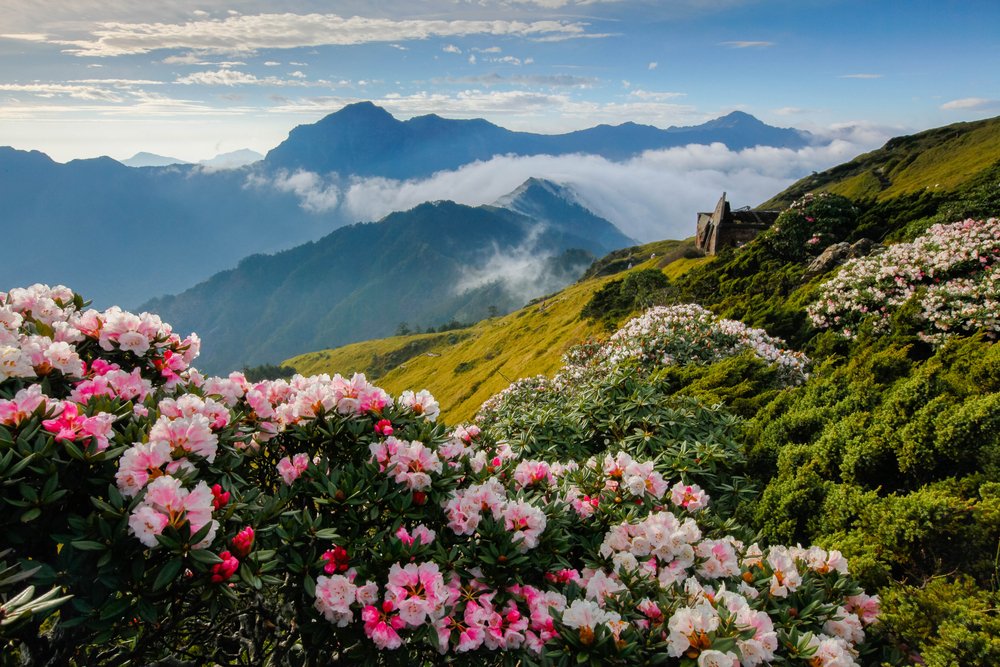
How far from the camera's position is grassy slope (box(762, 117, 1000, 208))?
116 metres

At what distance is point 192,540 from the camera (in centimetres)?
334

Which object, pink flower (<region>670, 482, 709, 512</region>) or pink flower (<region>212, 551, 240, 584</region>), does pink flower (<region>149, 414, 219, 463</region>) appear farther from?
pink flower (<region>670, 482, 709, 512</region>)

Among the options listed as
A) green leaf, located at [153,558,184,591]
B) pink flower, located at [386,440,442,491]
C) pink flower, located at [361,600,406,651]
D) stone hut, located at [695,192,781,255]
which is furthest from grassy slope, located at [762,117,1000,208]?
green leaf, located at [153,558,184,591]

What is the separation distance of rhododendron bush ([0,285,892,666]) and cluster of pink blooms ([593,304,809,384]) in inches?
315

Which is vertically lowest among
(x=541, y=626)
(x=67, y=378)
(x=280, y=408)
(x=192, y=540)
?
(x=541, y=626)

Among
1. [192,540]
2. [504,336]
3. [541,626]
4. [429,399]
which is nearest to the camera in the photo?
[192,540]

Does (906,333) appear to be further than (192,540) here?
Yes

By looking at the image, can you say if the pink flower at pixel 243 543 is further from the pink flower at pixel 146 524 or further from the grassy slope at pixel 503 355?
the grassy slope at pixel 503 355

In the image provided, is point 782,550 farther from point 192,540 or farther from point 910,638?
point 192,540

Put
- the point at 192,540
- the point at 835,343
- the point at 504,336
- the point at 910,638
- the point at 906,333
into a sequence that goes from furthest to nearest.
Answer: the point at 504,336 < the point at 835,343 < the point at 906,333 < the point at 910,638 < the point at 192,540

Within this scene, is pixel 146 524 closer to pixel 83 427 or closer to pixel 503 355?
pixel 83 427

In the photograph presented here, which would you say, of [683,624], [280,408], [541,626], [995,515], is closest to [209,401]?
[280,408]

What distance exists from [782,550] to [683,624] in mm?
1943

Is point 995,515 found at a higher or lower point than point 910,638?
higher
